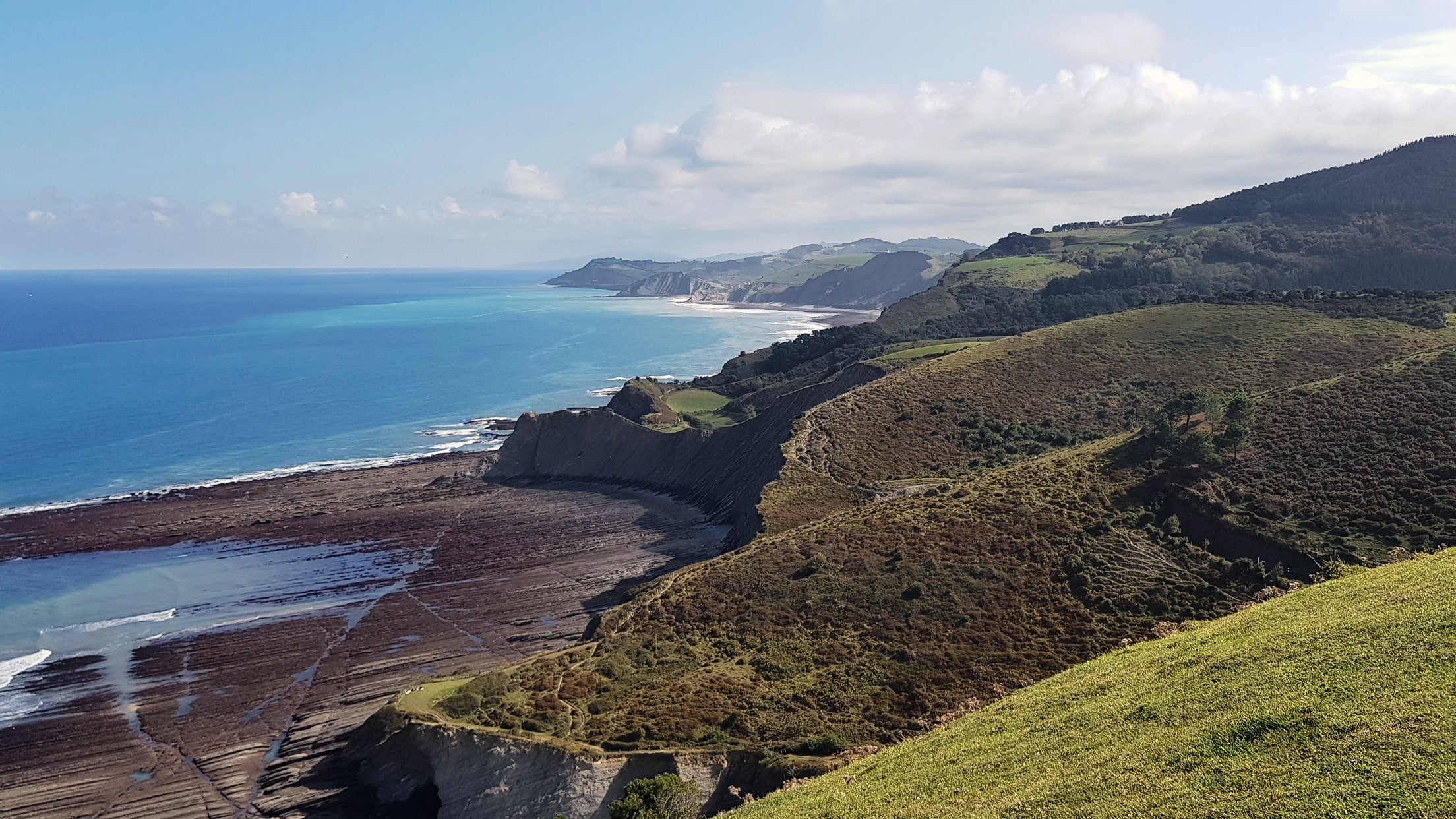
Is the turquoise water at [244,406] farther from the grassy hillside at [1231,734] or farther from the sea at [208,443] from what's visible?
the grassy hillside at [1231,734]

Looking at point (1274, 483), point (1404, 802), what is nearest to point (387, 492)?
point (1274, 483)

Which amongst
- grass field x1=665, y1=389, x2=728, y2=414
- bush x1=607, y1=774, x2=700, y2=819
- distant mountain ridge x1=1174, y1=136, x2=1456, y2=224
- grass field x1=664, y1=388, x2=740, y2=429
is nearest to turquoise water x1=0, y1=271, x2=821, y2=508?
grass field x1=665, y1=389, x2=728, y2=414

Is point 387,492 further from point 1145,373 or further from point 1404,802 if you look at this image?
point 1404,802

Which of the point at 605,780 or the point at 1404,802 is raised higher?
the point at 1404,802

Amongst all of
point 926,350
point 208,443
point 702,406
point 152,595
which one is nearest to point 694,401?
point 702,406

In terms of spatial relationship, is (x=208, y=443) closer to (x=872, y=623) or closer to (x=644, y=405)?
(x=644, y=405)

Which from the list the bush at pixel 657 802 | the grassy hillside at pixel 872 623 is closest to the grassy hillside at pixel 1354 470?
the grassy hillside at pixel 872 623

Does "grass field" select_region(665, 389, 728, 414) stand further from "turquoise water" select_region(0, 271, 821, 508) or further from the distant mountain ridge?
the distant mountain ridge

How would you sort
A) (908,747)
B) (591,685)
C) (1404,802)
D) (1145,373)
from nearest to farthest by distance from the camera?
(1404,802) < (908,747) < (591,685) < (1145,373)
